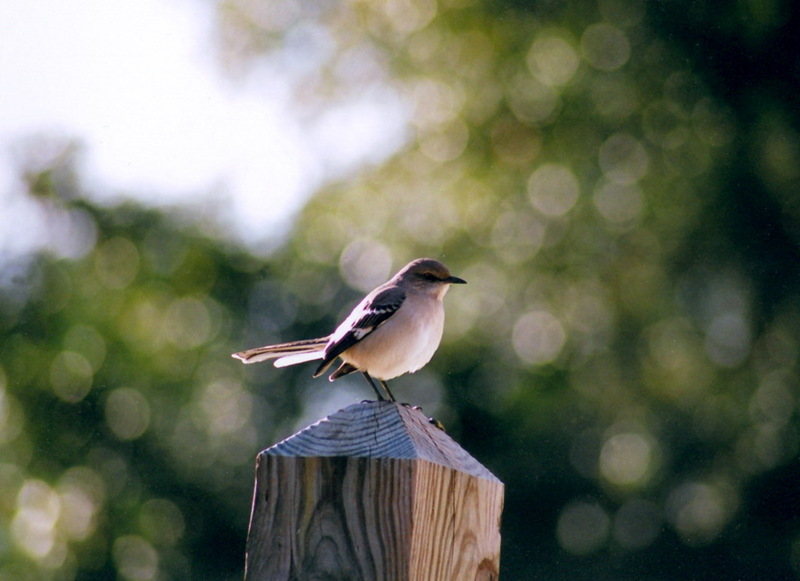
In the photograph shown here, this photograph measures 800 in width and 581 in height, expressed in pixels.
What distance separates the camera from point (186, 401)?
1786cm

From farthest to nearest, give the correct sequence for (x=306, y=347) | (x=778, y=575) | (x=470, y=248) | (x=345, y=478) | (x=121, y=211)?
1. (x=121, y=211)
2. (x=470, y=248)
3. (x=778, y=575)
4. (x=306, y=347)
5. (x=345, y=478)

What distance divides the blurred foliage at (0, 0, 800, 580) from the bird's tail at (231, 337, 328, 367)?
8194 mm

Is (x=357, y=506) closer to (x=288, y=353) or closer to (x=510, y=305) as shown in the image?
(x=288, y=353)

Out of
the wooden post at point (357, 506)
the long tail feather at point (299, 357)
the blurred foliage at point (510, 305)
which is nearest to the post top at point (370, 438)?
the wooden post at point (357, 506)

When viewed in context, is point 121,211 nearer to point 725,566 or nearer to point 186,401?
point 186,401

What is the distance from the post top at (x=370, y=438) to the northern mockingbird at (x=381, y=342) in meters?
2.95

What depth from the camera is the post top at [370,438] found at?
284 cm

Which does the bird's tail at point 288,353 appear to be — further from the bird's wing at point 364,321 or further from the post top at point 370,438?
the post top at point 370,438

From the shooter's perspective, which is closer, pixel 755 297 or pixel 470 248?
pixel 755 297

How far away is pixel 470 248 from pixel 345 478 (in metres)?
14.6

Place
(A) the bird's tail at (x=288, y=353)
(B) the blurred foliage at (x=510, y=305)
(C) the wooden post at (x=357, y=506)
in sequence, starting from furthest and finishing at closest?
(B) the blurred foliage at (x=510, y=305)
(A) the bird's tail at (x=288, y=353)
(C) the wooden post at (x=357, y=506)

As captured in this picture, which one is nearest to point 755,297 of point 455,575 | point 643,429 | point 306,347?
point 643,429

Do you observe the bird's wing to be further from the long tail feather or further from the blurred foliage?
the blurred foliage

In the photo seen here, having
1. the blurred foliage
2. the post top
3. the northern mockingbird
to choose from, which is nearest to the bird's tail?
Answer: the northern mockingbird
